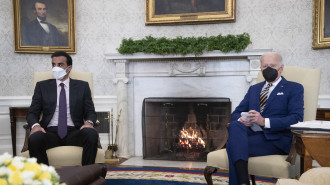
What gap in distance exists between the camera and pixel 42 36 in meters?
5.43

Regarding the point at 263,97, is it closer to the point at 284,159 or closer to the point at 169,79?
the point at 284,159

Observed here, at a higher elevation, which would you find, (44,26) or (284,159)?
(44,26)

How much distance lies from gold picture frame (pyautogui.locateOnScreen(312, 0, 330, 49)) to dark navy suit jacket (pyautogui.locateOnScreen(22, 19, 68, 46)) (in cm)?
415

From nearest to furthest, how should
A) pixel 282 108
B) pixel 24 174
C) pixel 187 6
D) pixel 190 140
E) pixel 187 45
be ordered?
1. pixel 24 174
2. pixel 282 108
3. pixel 187 45
4. pixel 190 140
5. pixel 187 6

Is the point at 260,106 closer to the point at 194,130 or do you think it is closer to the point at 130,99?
the point at 194,130

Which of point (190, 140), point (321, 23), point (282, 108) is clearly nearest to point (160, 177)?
point (190, 140)

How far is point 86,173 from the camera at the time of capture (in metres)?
2.01

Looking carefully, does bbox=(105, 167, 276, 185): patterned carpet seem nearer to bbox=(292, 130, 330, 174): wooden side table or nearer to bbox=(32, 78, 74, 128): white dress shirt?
bbox=(32, 78, 74, 128): white dress shirt

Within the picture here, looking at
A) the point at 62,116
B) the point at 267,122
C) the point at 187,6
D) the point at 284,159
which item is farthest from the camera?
the point at 187,6

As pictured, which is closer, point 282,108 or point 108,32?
point 282,108

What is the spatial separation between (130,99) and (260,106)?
278 centimetres

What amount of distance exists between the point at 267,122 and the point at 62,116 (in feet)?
7.02

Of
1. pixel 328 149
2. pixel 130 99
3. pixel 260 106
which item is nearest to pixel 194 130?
pixel 130 99

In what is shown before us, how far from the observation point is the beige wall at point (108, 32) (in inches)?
191
